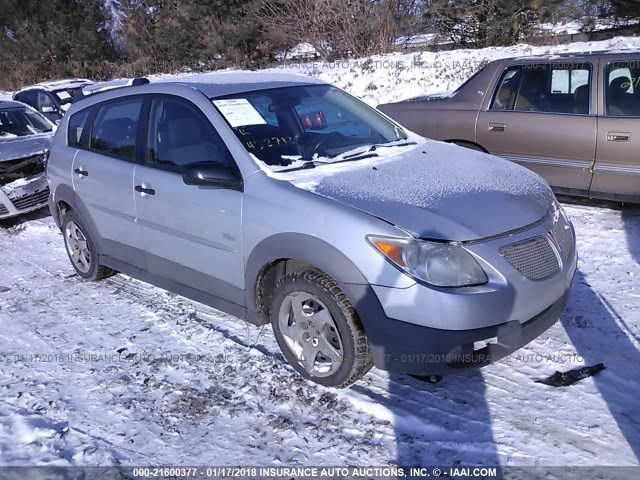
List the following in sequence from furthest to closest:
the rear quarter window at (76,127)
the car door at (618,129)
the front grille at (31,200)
→ the front grille at (31,200) → the car door at (618,129) → the rear quarter window at (76,127)

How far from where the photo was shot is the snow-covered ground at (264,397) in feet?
9.46

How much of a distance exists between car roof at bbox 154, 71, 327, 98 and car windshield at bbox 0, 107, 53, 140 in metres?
4.99

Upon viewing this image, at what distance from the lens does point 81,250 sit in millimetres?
5328

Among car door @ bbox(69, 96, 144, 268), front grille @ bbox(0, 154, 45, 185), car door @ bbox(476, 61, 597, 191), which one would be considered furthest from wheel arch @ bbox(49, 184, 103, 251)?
car door @ bbox(476, 61, 597, 191)

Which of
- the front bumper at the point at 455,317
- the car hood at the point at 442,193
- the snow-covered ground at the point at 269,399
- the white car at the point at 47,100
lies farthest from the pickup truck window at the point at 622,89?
the white car at the point at 47,100

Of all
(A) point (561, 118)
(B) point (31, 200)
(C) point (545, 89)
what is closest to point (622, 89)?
(A) point (561, 118)

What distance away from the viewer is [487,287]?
2861 mm

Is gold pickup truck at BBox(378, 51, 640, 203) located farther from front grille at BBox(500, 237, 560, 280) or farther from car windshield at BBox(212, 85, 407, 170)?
front grille at BBox(500, 237, 560, 280)

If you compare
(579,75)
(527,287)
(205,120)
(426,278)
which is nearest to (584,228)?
(579,75)

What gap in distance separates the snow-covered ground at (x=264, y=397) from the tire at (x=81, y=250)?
0.43m

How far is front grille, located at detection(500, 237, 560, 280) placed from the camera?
9.77ft

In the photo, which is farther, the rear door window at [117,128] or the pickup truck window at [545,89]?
the pickup truck window at [545,89]

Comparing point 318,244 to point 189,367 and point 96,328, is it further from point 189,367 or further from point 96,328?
point 96,328

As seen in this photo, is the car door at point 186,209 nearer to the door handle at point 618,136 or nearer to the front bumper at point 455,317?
the front bumper at point 455,317
